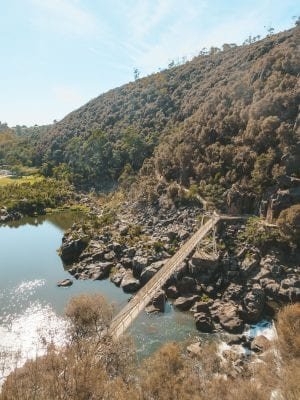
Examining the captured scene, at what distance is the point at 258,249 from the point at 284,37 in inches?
2780

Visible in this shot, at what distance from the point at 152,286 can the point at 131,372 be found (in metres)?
14.4

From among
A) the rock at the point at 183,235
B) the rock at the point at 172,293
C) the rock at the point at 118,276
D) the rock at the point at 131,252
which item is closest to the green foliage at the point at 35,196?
the rock at the point at 131,252

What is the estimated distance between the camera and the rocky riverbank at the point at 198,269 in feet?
142

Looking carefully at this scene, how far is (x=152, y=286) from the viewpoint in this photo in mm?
42844

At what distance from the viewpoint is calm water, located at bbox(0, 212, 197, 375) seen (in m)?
39.9

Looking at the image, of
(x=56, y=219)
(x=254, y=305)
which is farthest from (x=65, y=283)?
(x=56, y=219)

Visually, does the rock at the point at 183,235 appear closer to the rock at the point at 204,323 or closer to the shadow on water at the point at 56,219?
the rock at the point at 204,323

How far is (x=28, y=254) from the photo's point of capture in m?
69.6

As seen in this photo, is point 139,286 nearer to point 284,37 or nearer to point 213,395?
point 213,395

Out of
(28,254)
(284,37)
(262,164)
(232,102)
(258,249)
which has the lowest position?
(28,254)

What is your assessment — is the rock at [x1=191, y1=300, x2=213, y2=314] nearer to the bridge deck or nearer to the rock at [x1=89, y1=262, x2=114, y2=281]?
the bridge deck

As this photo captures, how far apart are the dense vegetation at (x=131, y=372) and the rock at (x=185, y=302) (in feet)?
34.2

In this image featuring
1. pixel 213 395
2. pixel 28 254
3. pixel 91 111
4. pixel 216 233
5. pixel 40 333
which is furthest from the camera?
pixel 91 111

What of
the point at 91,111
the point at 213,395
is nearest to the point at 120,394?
the point at 213,395
